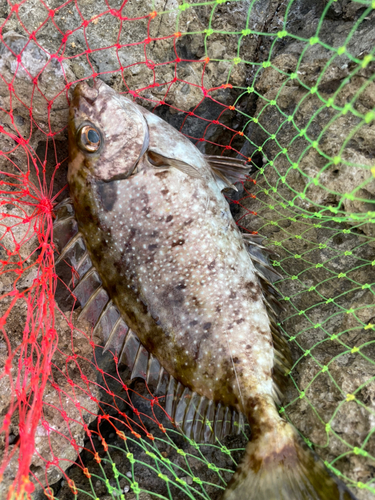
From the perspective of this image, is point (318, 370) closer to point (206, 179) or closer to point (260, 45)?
point (206, 179)

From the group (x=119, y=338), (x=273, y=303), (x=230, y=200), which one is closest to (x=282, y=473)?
(x=273, y=303)

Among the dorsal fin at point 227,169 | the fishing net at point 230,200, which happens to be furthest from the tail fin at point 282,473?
the dorsal fin at point 227,169

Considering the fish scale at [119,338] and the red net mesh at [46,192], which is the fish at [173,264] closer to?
the fish scale at [119,338]

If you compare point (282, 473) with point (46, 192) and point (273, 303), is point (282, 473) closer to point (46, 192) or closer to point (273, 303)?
point (273, 303)

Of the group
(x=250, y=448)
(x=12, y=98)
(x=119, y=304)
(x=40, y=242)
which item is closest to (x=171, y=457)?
(x=250, y=448)

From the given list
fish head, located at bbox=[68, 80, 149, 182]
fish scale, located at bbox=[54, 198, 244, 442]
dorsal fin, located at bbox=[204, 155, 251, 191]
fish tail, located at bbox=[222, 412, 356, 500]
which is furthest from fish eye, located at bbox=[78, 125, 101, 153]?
fish tail, located at bbox=[222, 412, 356, 500]
